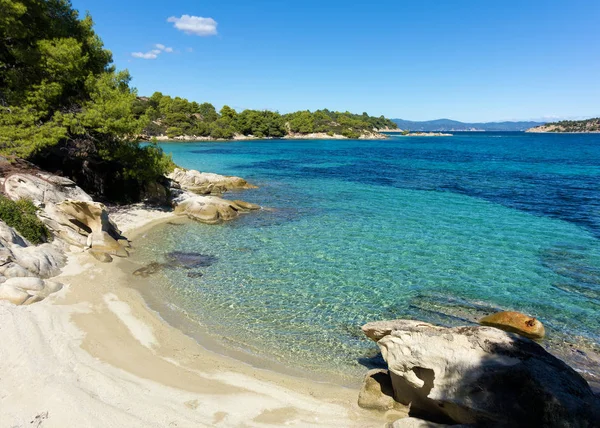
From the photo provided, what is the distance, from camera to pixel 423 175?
47.8 meters

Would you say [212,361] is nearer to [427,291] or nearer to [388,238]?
[427,291]

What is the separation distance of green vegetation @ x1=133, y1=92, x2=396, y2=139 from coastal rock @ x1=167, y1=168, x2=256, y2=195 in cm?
7013


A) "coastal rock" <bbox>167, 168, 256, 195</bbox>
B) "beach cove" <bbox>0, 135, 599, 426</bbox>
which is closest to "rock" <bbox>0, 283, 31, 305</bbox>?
"beach cove" <bbox>0, 135, 599, 426</bbox>

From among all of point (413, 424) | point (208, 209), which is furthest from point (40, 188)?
point (413, 424)

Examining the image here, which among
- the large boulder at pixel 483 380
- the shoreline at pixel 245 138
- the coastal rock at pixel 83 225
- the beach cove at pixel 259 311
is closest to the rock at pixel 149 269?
the beach cove at pixel 259 311

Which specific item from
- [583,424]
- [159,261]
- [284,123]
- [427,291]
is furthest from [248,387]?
[284,123]

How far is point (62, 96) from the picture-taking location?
22672 mm

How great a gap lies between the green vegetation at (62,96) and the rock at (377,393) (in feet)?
64.5

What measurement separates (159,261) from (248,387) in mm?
9647

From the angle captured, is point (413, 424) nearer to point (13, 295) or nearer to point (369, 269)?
point (369, 269)

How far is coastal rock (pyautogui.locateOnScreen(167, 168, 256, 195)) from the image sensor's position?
3425 centimetres

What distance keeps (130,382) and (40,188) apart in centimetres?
1442

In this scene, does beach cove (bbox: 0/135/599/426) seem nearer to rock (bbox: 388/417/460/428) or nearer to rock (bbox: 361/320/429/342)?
rock (bbox: 388/417/460/428)

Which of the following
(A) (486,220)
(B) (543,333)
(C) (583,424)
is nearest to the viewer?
(C) (583,424)
